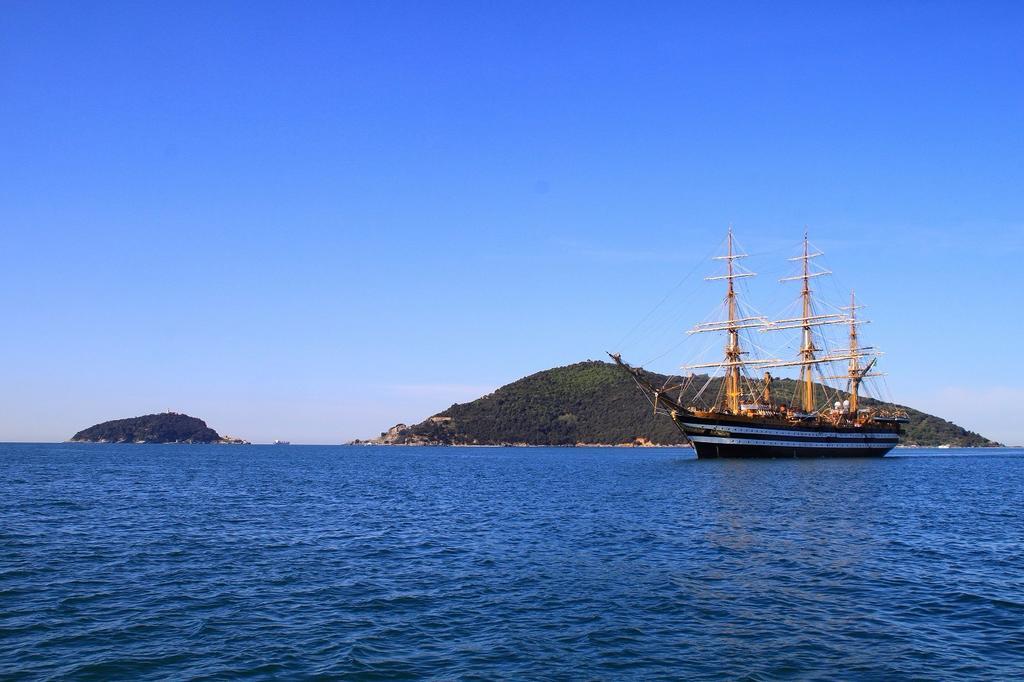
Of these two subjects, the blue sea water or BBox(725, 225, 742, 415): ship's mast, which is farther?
BBox(725, 225, 742, 415): ship's mast

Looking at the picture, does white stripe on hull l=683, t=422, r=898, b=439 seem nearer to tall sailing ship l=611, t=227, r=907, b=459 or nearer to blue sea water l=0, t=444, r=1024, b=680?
tall sailing ship l=611, t=227, r=907, b=459

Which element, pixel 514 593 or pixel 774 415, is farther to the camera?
pixel 774 415

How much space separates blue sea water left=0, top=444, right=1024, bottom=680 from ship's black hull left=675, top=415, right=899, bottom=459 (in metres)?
58.6

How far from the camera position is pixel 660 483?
210 ft

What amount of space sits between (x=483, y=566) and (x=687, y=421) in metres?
80.3

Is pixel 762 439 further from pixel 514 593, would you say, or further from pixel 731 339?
pixel 514 593

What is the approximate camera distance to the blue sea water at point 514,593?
15.2 m

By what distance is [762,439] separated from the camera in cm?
10500

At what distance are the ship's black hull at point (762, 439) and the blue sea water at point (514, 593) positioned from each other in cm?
5861

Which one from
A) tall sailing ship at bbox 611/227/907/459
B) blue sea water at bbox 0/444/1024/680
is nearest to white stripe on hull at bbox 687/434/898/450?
tall sailing ship at bbox 611/227/907/459

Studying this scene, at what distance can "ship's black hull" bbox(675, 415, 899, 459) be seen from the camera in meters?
102

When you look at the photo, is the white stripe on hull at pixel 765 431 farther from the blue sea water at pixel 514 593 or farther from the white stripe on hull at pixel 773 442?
the blue sea water at pixel 514 593

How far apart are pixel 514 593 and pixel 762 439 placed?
91.2 meters

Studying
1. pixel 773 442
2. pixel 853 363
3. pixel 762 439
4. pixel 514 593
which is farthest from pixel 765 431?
pixel 514 593
